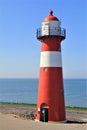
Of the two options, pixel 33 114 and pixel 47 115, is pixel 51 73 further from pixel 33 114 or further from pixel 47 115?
pixel 33 114

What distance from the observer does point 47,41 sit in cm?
2056

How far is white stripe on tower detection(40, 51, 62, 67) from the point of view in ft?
66.1

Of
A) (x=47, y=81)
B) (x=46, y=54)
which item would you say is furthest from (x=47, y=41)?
(x=47, y=81)

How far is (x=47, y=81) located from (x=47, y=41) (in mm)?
2194

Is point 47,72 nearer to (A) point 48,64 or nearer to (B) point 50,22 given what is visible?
(A) point 48,64

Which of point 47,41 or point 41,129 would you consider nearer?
point 41,129

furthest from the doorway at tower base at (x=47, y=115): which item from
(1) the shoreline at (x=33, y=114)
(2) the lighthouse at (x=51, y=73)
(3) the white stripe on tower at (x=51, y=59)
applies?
(3) the white stripe on tower at (x=51, y=59)

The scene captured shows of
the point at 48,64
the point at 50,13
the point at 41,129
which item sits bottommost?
the point at 41,129

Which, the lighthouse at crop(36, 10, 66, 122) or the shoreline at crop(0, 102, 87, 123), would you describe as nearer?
the lighthouse at crop(36, 10, 66, 122)

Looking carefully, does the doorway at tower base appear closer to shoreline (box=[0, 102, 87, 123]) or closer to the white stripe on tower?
shoreline (box=[0, 102, 87, 123])

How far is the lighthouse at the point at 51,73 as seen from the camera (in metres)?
20.1

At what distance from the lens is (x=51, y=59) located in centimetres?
2014

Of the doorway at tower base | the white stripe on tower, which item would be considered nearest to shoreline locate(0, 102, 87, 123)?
the doorway at tower base

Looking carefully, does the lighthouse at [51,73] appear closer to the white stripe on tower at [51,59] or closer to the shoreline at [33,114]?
the white stripe on tower at [51,59]
